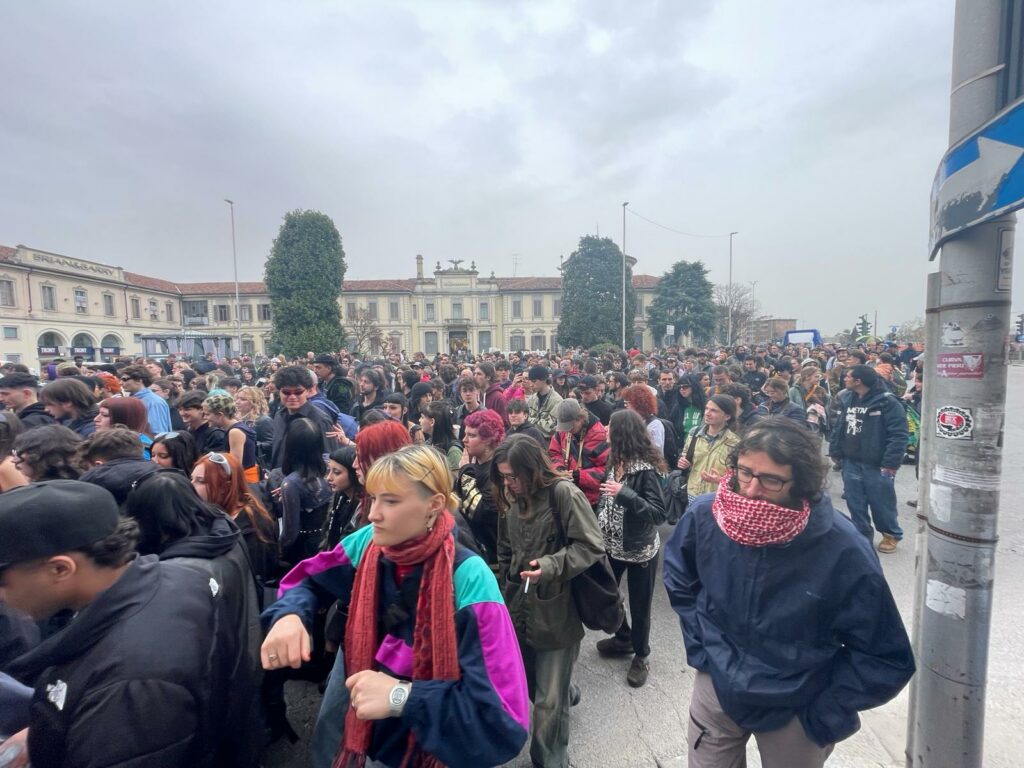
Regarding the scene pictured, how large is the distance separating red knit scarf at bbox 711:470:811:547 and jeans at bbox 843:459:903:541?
432 centimetres

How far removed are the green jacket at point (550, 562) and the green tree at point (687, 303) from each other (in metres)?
45.3

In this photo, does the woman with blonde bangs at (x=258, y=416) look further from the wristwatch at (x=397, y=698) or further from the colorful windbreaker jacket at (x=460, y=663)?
the wristwatch at (x=397, y=698)

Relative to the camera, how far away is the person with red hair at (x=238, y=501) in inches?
113

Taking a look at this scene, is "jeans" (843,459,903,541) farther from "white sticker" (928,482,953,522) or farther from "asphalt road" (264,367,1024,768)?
"white sticker" (928,482,953,522)

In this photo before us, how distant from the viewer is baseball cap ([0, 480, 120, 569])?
54.8 inches

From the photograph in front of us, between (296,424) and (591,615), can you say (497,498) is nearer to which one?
(591,615)

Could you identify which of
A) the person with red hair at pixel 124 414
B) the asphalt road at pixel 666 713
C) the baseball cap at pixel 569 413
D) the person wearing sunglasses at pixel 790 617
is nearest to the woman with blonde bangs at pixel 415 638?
the person wearing sunglasses at pixel 790 617

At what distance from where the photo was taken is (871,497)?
536 cm

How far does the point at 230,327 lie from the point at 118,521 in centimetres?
6168

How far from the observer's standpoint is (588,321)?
43906mm

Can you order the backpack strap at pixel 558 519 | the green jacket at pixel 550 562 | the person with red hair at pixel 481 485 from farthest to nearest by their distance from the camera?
the person with red hair at pixel 481 485 < the backpack strap at pixel 558 519 < the green jacket at pixel 550 562

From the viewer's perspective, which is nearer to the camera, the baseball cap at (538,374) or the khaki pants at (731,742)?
the khaki pants at (731,742)

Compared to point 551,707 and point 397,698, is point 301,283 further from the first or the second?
point 397,698

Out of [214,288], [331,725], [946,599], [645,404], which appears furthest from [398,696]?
[214,288]
